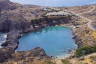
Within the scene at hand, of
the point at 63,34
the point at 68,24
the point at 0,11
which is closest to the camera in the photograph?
the point at 63,34

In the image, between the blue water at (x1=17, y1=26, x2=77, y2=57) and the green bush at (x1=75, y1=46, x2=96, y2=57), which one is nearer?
the green bush at (x1=75, y1=46, x2=96, y2=57)

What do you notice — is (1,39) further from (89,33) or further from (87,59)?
(87,59)

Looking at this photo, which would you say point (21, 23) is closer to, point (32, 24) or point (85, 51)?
point (32, 24)

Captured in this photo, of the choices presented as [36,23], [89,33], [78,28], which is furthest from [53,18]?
[89,33]

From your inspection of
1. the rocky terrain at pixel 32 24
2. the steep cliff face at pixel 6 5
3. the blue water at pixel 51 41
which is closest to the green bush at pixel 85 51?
the blue water at pixel 51 41

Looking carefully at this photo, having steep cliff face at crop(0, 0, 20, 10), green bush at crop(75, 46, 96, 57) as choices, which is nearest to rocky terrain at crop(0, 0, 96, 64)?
steep cliff face at crop(0, 0, 20, 10)

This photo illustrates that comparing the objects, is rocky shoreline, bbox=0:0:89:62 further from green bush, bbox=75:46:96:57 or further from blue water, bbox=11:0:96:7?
blue water, bbox=11:0:96:7
